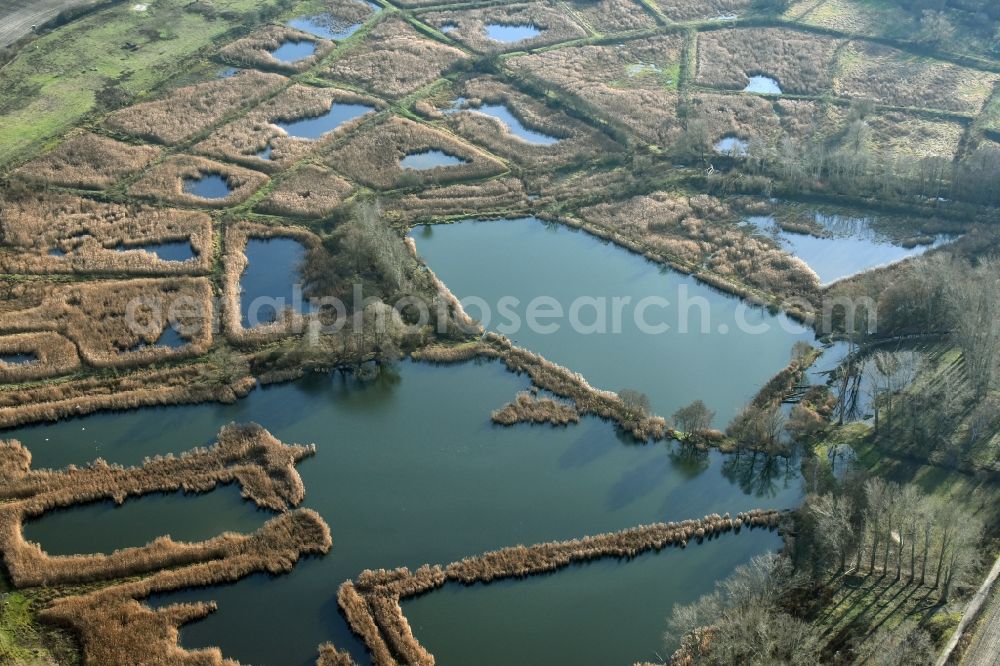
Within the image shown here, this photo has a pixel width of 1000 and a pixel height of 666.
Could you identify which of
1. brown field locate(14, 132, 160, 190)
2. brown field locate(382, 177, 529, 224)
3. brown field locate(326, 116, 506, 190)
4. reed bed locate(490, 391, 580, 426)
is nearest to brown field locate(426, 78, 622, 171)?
brown field locate(326, 116, 506, 190)

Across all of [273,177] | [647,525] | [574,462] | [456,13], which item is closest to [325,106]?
[273,177]

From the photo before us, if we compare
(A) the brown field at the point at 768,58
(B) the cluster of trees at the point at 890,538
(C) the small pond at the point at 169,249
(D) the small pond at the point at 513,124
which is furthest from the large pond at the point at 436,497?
(A) the brown field at the point at 768,58

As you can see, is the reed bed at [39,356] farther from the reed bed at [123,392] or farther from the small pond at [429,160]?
the small pond at [429,160]

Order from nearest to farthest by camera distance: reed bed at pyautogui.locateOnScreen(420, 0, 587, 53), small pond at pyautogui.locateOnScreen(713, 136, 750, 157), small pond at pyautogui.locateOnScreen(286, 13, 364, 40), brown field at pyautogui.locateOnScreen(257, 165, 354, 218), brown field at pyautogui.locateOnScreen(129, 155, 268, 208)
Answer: brown field at pyautogui.locateOnScreen(257, 165, 354, 218), brown field at pyautogui.locateOnScreen(129, 155, 268, 208), small pond at pyautogui.locateOnScreen(713, 136, 750, 157), reed bed at pyautogui.locateOnScreen(420, 0, 587, 53), small pond at pyautogui.locateOnScreen(286, 13, 364, 40)

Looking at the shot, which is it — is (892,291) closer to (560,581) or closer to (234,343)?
(560,581)

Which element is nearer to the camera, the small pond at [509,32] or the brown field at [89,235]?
the brown field at [89,235]

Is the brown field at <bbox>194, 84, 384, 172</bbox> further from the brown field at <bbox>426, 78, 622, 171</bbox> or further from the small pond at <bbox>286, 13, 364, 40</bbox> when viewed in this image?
the small pond at <bbox>286, 13, 364, 40</bbox>
